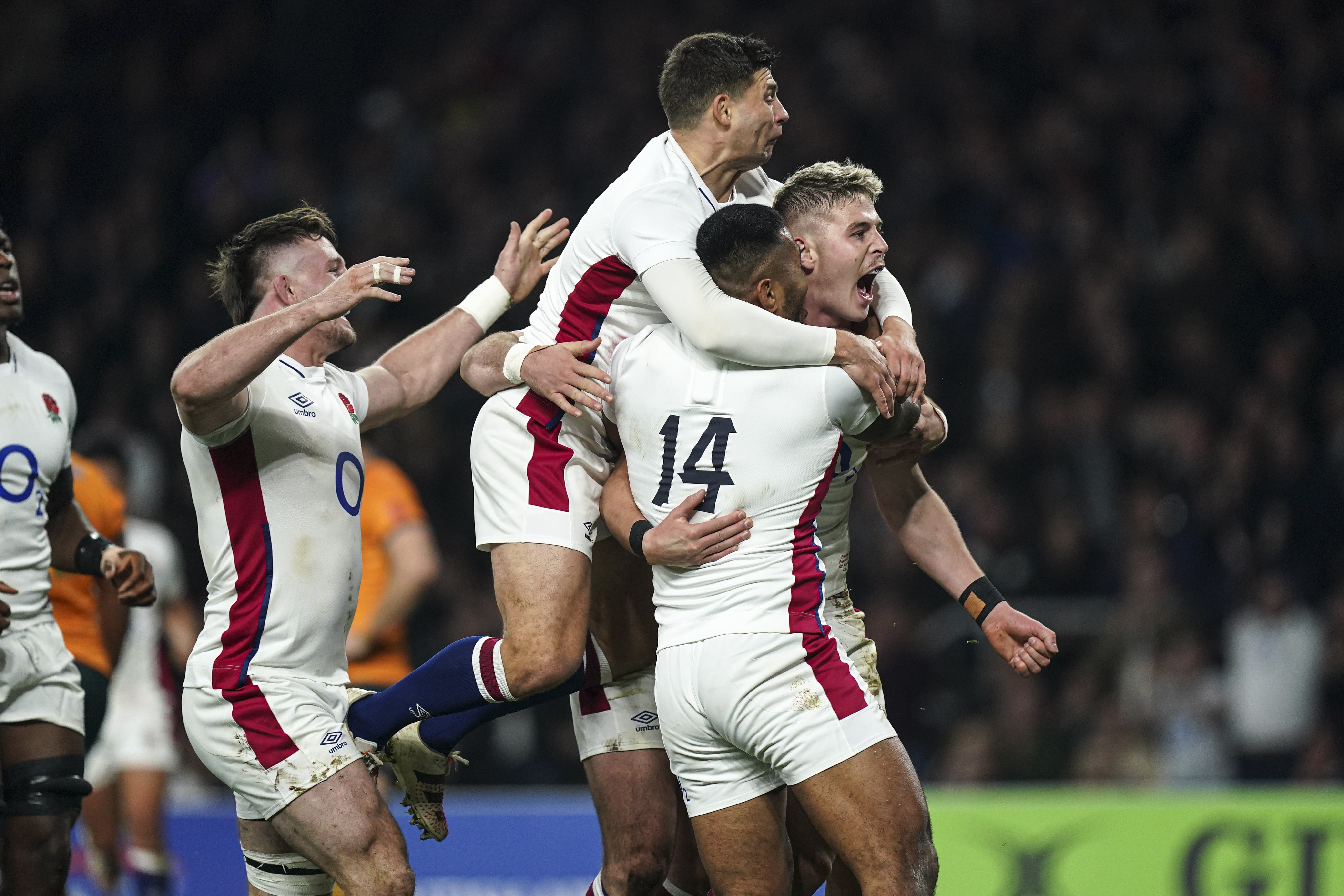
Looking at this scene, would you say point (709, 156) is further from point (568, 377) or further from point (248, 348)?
point (248, 348)

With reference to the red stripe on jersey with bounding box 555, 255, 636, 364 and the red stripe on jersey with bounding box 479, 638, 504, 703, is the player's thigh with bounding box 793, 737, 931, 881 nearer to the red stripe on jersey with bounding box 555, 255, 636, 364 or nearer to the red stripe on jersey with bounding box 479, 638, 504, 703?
the red stripe on jersey with bounding box 479, 638, 504, 703

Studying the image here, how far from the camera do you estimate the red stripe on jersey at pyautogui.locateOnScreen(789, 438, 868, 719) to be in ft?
12.5

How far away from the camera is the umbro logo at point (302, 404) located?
169 inches

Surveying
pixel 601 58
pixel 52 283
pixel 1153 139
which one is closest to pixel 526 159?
pixel 601 58

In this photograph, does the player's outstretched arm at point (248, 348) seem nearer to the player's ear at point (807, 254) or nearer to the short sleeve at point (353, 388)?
the short sleeve at point (353, 388)

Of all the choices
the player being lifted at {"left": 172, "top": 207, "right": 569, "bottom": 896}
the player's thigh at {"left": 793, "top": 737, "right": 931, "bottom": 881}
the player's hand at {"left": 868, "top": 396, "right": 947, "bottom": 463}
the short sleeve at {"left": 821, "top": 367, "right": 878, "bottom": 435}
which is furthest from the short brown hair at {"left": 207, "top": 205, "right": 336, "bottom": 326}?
the player's thigh at {"left": 793, "top": 737, "right": 931, "bottom": 881}

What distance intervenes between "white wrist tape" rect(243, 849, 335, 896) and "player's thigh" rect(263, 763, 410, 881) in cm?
22

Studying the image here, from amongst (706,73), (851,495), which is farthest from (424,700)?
(706,73)

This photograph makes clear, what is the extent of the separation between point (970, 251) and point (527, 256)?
692 cm

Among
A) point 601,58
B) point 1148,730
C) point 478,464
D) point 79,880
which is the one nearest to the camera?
point 478,464

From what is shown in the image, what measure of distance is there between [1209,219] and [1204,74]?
1675mm

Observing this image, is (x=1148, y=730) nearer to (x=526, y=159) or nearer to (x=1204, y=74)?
(x=1204, y=74)

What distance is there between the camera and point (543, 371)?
4293 mm

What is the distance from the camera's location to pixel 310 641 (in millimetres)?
4266
